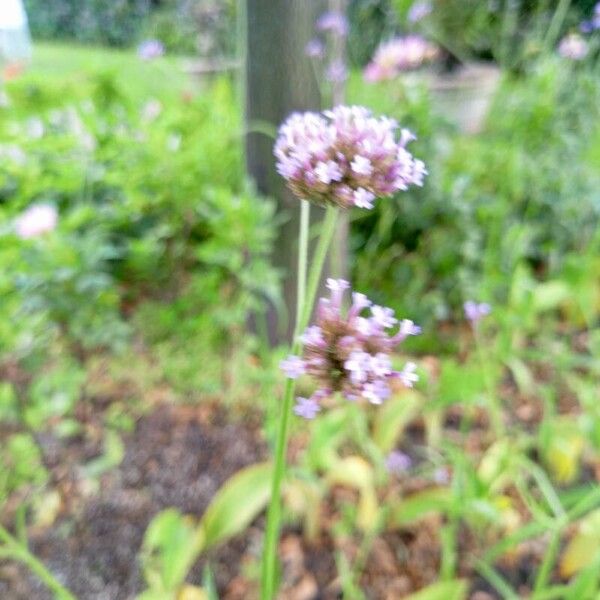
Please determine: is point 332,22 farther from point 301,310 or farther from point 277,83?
point 301,310

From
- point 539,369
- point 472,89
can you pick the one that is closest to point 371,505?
point 539,369

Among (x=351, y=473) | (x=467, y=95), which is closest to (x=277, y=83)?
(x=351, y=473)

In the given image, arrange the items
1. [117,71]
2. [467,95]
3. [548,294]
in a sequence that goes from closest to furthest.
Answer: [548,294] < [117,71] < [467,95]

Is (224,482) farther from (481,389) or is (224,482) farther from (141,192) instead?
(141,192)

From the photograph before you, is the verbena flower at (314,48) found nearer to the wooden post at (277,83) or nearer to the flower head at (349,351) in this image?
the wooden post at (277,83)

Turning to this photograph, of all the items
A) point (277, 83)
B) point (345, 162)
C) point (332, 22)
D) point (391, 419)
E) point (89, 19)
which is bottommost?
point (89, 19)

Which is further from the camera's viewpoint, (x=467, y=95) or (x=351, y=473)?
(x=467, y=95)
